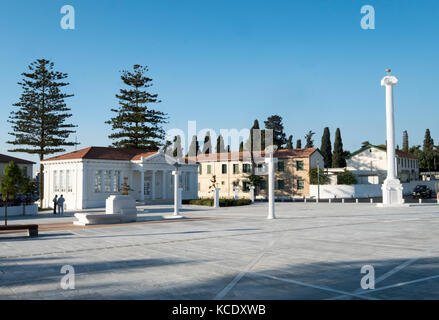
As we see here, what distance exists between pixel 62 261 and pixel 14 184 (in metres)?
14.4

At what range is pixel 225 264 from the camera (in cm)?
866

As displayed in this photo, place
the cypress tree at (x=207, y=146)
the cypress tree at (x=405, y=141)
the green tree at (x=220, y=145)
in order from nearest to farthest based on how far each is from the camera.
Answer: the cypress tree at (x=207, y=146), the green tree at (x=220, y=145), the cypress tree at (x=405, y=141)

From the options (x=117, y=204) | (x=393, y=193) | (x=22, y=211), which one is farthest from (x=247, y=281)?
(x=393, y=193)

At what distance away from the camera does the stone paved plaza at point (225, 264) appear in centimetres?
634

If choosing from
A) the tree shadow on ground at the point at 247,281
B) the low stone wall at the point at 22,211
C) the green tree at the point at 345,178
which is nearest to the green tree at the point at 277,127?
the green tree at the point at 345,178

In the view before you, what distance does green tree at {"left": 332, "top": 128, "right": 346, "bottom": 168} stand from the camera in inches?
2667

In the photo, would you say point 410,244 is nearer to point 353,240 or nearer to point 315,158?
point 353,240

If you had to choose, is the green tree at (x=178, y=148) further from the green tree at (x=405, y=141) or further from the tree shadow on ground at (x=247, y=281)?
the green tree at (x=405, y=141)

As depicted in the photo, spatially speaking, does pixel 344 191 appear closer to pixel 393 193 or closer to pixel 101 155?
pixel 393 193

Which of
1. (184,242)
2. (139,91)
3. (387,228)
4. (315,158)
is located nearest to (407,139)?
(315,158)

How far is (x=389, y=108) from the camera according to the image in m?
31.5

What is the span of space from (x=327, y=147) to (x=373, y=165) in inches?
409

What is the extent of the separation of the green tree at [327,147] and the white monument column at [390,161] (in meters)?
39.0

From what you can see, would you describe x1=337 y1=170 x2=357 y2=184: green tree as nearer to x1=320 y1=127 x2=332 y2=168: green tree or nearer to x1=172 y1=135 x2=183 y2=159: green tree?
x1=320 y1=127 x2=332 y2=168: green tree
